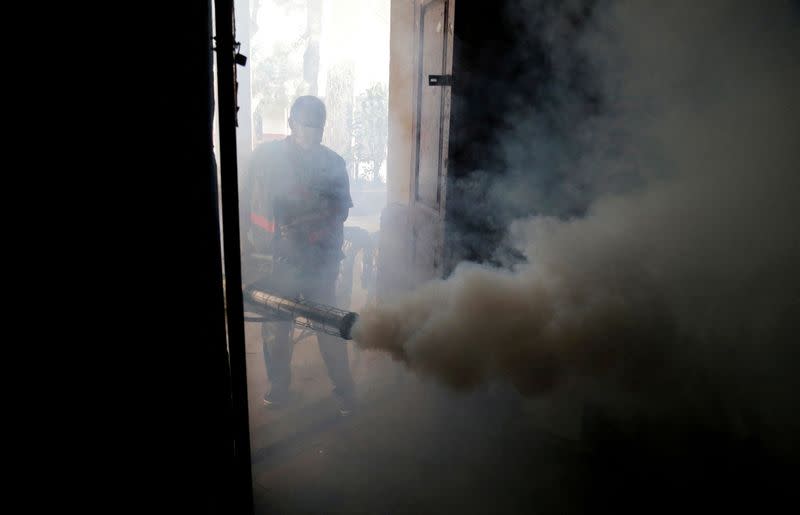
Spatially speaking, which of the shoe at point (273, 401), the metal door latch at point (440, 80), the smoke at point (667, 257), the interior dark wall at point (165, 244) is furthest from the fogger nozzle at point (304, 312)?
the metal door latch at point (440, 80)

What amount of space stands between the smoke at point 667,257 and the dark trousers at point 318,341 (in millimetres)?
1381

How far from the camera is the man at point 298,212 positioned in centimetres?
457

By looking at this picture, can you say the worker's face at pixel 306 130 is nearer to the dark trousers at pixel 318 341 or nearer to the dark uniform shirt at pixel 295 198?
the dark uniform shirt at pixel 295 198

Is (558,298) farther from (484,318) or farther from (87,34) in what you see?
(87,34)

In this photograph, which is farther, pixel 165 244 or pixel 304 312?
pixel 304 312

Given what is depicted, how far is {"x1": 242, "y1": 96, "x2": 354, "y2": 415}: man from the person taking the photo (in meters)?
4.57

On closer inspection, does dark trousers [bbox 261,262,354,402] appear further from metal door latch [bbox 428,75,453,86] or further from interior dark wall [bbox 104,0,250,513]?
interior dark wall [bbox 104,0,250,513]

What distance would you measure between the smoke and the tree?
19.9 m

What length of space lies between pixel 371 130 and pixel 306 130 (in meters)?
19.5

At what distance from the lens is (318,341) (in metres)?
4.75

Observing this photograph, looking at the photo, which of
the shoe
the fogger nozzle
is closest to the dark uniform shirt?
the fogger nozzle

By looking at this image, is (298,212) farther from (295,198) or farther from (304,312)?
(304,312)

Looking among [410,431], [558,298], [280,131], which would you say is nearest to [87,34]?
[558,298]

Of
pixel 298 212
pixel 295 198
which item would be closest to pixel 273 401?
pixel 298 212
